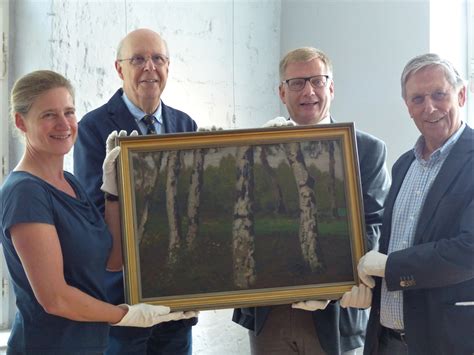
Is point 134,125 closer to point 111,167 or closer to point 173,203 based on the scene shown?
point 111,167

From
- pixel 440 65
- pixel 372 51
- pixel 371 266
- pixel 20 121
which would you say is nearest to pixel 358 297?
pixel 371 266

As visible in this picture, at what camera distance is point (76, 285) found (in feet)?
6.46

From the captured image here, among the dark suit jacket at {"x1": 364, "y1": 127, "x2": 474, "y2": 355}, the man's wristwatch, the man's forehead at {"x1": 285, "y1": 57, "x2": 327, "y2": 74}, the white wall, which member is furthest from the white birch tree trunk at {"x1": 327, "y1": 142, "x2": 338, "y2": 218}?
the white wall

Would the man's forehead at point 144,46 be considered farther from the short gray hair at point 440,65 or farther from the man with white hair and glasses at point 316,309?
the short gray hair at point 440,65

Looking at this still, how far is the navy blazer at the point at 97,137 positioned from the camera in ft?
7.85

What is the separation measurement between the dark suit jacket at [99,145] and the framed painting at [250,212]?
11.1 inches

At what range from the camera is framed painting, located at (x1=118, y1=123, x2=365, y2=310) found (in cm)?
215

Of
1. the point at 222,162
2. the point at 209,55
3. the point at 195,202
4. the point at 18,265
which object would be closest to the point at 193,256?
the point at 195,202

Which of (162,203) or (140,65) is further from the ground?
(140,65)

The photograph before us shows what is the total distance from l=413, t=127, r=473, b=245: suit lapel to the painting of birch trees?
0.27 meters

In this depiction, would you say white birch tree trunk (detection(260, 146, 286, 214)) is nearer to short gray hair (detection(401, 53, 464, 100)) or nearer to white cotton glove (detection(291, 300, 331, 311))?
white cotton glove (detection(291, 300, 331, 311))

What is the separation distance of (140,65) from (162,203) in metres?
0.65

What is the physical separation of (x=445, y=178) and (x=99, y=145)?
47.1 inches

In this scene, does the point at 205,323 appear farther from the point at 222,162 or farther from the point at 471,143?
the point at 471,143
